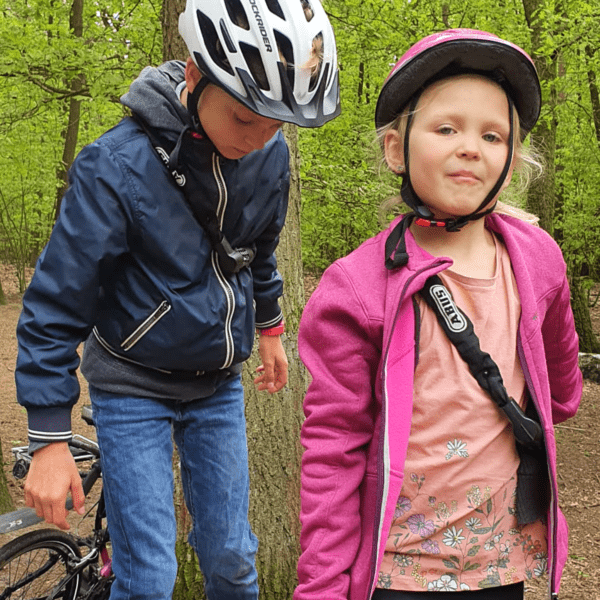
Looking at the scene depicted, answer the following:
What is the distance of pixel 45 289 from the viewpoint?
205cm

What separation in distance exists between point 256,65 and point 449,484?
124cm

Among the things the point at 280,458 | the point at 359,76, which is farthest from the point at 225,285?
the point at 359,76

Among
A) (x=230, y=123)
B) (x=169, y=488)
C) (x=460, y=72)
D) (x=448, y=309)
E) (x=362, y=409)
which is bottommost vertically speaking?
(x=169, y=488)

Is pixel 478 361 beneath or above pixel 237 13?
beneath

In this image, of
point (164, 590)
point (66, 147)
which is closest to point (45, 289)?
point (164, 590)

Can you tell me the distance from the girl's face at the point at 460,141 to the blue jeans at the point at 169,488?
120cm

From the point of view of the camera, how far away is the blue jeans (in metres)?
2.34

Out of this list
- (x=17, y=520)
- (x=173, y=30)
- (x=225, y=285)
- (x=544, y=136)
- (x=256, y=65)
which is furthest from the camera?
(x=544, y=136)

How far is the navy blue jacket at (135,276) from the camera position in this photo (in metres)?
2.06

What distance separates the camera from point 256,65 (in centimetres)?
207

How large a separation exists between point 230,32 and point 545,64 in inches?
313

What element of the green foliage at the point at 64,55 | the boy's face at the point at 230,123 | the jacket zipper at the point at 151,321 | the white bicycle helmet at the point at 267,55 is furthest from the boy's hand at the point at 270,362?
the green foliage at the point at 64,55

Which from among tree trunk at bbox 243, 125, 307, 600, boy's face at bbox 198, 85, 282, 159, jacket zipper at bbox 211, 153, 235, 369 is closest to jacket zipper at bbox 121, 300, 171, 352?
jacket zipper at bbox 211, 153, 235, 369

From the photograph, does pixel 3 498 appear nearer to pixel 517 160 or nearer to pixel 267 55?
pixel 267 55
